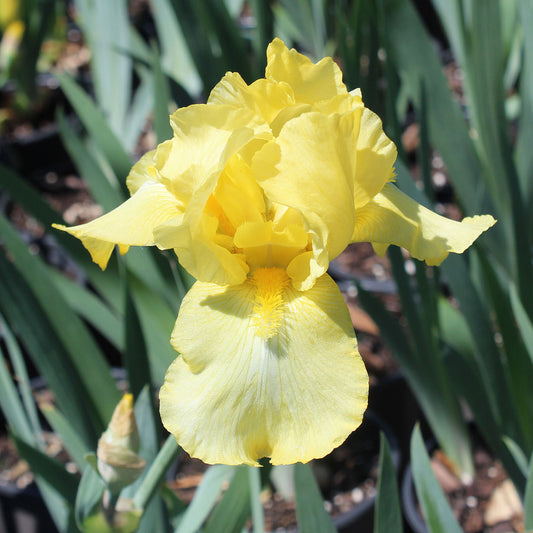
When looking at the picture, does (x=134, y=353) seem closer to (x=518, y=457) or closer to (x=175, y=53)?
(x=518, y=457)

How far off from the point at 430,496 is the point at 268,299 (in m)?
0.40

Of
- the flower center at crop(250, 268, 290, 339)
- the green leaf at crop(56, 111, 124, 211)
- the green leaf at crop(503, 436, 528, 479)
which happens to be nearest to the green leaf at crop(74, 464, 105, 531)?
the flower center at crop(250, 268, 290, 339)

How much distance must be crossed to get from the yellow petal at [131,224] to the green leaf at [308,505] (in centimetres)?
35

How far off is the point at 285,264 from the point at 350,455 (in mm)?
971

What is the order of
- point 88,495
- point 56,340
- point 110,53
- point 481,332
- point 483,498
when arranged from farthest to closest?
point 110,53, point 483,498, point 481,332, point 56,340, point 88,495

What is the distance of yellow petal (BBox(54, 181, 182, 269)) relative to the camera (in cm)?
62

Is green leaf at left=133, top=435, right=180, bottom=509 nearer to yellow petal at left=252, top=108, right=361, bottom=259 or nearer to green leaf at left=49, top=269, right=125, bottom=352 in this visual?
yellow petal at left=252, top=108, right=361, bottom=259

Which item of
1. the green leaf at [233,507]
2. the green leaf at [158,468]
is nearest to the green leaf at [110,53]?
the green leaf at [233,507]

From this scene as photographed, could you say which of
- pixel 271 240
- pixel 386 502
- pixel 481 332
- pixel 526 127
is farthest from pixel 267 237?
pixel 526 127

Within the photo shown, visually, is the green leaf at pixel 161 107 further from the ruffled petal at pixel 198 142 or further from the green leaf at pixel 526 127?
the green leaf at pixel 526 127

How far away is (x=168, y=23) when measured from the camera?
6.93 feet

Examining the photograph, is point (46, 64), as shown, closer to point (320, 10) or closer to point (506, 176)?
point (320, 10)

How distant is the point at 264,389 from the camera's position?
1.83 feet

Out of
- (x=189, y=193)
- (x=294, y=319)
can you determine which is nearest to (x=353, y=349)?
(x=294, y=319)
